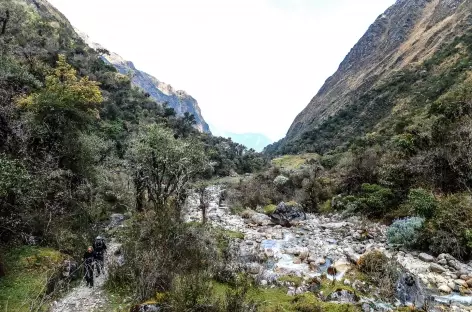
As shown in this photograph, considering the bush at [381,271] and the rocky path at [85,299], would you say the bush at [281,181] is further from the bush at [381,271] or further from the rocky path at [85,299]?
the rocky path at [85,299]

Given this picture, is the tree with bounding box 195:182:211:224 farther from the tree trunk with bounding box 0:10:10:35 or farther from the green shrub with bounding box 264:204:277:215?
the tree trunk with bounding box 0:10:10:35

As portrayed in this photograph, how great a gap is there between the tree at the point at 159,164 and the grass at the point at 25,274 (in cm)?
717

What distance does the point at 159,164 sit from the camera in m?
21.5

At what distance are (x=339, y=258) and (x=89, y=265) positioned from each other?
1002 cm

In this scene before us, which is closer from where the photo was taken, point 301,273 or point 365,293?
point 365,293

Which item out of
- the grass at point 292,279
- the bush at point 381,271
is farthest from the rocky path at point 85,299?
the bush at point 381,271

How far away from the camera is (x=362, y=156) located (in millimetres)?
28844

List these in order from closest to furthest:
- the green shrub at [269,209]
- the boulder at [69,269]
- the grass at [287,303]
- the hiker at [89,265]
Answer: the grass at [287,303] → the hiker at [89,265] → the boulder at [69,269] → the green shrub at [269,209]

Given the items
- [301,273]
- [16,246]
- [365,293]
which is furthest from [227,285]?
[16,246]

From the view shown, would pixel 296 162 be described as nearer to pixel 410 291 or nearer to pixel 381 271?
pixel 381 271

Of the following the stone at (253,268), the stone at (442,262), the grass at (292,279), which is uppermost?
the stone at (442,262)

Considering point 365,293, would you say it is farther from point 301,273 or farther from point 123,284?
point 123,284

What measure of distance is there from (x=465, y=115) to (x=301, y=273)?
1599cm

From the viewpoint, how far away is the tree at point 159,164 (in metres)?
21.2
